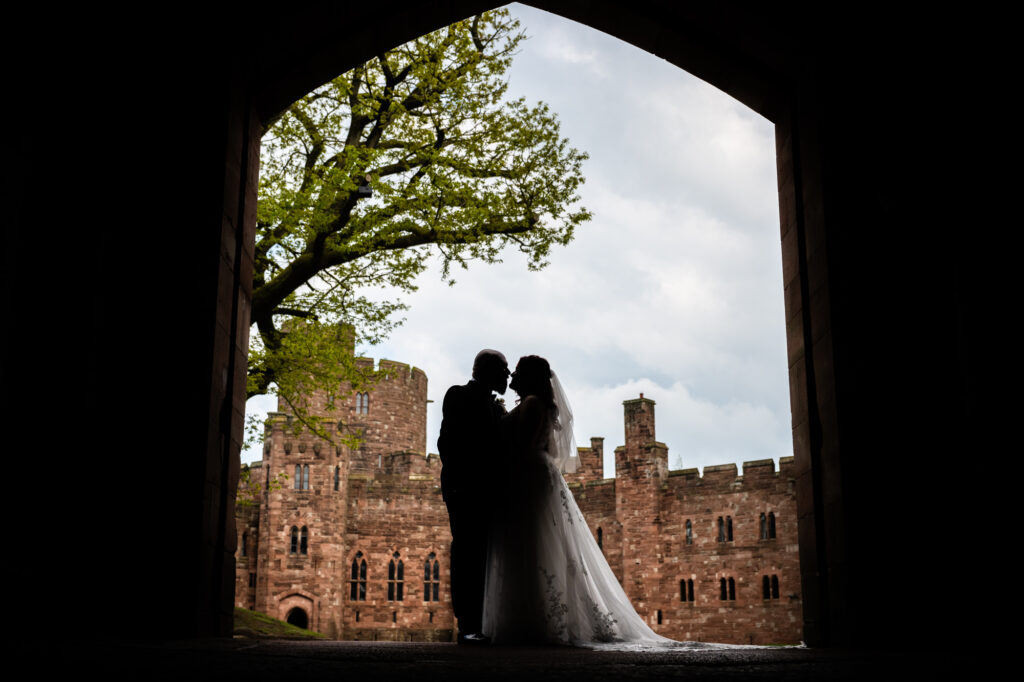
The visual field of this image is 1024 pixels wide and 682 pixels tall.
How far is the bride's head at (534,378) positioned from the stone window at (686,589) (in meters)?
22.8

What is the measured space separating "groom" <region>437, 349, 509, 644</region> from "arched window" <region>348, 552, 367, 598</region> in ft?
84.7

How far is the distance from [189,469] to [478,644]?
1.74 metres

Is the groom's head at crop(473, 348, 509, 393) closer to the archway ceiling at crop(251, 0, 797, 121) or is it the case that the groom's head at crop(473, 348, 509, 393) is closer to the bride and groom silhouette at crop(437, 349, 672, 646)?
the bride and groom silhouette at crop(437, 349, 672, 646)

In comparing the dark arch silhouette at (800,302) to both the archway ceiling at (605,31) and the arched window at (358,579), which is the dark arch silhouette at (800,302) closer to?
the archway ceiling at (605,31)

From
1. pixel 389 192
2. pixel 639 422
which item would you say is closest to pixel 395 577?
pixel 639 422

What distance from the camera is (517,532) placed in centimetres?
500

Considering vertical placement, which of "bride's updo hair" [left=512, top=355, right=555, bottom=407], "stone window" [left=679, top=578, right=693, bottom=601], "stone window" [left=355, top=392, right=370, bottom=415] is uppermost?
"stone window" [left=355, top=392, right=370, bottom=415]

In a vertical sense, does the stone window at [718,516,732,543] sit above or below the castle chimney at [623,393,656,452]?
below

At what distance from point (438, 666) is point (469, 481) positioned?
245 cm

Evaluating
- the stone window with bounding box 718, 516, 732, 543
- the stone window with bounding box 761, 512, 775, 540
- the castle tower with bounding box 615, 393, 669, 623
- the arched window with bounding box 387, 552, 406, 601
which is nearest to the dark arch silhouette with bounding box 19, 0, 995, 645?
the stone window with bounding box 761, 512, 775, 540

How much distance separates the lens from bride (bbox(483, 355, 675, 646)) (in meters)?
4.79

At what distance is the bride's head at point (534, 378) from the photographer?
5309 mm

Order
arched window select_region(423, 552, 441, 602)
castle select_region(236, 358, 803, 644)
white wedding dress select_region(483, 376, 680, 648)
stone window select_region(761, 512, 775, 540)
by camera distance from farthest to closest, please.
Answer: arched window select_region(423, 552, 441, 602)
castle select_region(236, 358, 803, 644)
stone window select_region(761, 512, 775, 540)
white wedding dress select_region(483, 376, 680, 648)

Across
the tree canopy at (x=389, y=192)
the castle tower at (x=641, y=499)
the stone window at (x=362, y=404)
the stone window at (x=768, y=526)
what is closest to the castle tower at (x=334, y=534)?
the stone window at (x=362, y=404)
